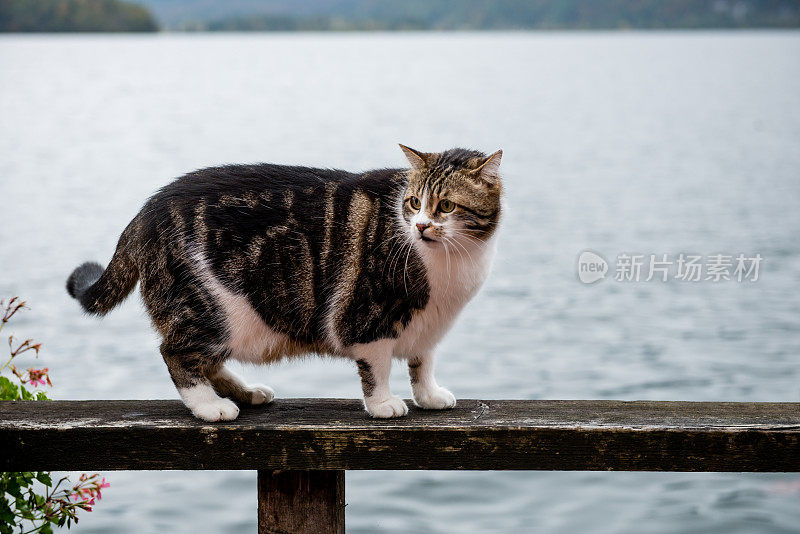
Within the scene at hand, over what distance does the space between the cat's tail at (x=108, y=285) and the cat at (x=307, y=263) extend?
0.05 feet

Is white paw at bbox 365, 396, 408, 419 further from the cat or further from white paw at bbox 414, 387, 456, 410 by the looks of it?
white paw at bbox 414, 387, 456, 410

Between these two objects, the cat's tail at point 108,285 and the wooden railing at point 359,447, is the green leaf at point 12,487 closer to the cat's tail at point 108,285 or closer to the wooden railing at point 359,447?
the wooden railing at point 359,447

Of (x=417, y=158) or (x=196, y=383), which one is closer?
(x=196, y=383)

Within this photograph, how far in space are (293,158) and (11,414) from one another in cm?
1405

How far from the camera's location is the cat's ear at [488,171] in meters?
2.86

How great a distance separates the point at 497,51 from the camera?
258 ft

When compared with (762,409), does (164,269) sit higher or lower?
higher

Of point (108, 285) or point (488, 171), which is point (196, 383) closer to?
point (108, 285)

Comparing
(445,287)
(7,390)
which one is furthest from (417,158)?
(7,390)

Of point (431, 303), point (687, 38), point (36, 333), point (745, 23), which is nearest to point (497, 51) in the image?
point (745, 23)

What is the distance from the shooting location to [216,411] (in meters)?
2.67

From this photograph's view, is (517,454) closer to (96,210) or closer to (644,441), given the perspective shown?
(644,441)

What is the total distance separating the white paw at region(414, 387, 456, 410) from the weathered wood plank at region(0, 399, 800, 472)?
1.17 feet

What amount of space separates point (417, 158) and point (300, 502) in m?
1.07
